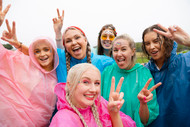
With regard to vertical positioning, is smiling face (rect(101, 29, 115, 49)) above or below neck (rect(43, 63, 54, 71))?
above

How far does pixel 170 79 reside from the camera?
7.52 feet

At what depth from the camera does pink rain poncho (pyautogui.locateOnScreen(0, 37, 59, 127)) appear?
1.93 meters

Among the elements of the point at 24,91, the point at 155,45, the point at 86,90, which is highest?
the point at 155,45

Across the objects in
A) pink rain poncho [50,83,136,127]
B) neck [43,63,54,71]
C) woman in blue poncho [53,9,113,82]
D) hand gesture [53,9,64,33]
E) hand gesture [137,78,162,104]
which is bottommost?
pink rain poncho [50,83,136,127]

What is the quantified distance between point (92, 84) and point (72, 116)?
443 mm

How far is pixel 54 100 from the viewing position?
2311 millimetres

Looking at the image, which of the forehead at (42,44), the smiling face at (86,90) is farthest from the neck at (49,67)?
the smiling face at (86,90)

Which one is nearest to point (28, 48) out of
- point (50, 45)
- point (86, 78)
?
point (50, 45)

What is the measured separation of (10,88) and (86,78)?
125 centimetres

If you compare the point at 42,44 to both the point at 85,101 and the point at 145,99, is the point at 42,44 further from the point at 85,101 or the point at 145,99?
the point at 145,99

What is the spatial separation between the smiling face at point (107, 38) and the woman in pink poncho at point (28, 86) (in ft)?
5.34

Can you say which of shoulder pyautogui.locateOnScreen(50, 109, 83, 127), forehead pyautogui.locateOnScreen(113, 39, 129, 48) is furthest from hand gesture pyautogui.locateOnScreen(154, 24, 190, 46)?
shoulder pyautogui.locateOnScreen(50, 109, 83, 127)

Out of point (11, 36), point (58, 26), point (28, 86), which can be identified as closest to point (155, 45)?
point (58, 26)

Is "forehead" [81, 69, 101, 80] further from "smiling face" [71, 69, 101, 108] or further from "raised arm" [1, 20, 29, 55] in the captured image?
"raised arm" [1, 20, 29, 55]
